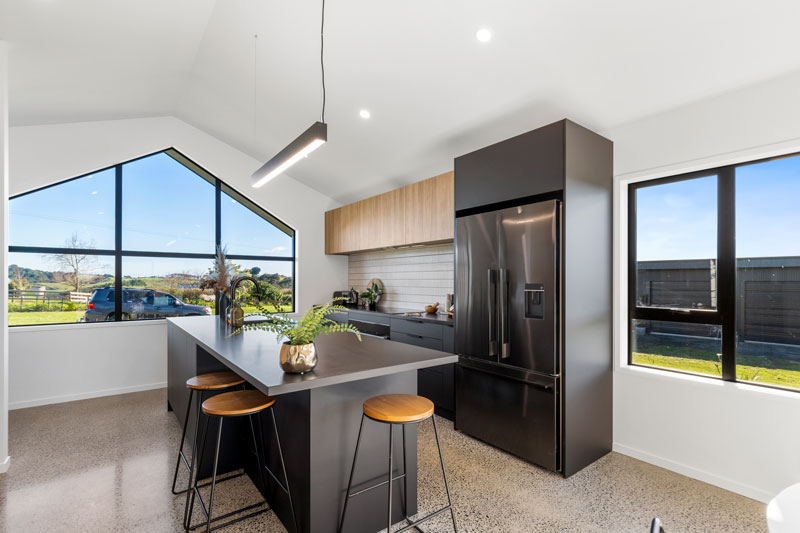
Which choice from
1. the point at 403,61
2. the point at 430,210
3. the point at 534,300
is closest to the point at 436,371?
the point at 534,300

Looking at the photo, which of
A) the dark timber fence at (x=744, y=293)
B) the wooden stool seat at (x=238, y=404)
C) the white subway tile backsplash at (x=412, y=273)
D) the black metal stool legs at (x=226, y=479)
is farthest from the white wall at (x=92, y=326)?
the dark timber fence at (x=744, y=293)

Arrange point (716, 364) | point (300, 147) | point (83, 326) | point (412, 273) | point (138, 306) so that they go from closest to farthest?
point (300, 147) → point (716, 364) → point (83, 326) → point (138, 306) → point (412, 273)

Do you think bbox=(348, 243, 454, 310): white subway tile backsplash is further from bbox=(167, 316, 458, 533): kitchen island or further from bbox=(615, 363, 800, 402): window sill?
bbox=(167, 316, 458, 533): kitchen island

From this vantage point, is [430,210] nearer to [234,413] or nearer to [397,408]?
[397,408]

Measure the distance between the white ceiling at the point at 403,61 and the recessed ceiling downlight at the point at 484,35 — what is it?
0.03 m

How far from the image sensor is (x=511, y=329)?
293 cm

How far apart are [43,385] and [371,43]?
4.90 meters

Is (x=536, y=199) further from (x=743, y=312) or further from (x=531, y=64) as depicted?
(x=743, y=312)

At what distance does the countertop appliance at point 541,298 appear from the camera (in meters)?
2.67

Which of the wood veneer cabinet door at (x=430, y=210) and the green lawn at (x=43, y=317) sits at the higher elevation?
the wood veneer cabinet door at (x=430, y=210)

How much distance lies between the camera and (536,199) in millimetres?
2938

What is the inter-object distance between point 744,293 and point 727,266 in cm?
20

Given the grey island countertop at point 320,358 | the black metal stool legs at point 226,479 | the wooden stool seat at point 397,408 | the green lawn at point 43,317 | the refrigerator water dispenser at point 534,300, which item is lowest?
the black metal stool legs at point 226,479

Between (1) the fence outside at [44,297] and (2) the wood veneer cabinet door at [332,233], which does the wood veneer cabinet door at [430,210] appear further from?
(1) the fence outside at [44,297]
